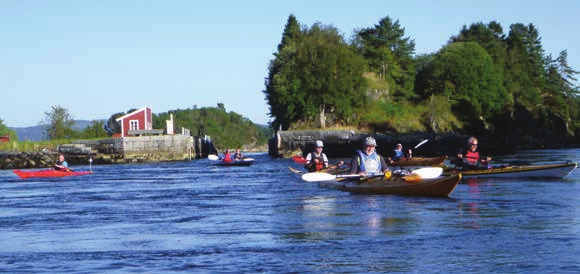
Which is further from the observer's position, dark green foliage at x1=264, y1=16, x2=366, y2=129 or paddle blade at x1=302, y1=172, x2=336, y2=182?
dark green foliage at x1=264, y1=16, x2=366, y2=129

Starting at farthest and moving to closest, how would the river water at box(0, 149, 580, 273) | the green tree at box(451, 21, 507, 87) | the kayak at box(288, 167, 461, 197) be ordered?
1. the green tree at box(451, 21, 507, 87)
2. the kayak at box(288, 167, 461, 197)
3. the river water at box(0, 149, 580, 273)

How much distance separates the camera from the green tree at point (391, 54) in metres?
95.8

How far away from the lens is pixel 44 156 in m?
75.7

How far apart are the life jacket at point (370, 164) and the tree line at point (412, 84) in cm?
5643

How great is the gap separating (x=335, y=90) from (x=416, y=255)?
224ft

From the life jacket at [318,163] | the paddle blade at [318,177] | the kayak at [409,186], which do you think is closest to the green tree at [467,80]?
the life jacket at [318,163]

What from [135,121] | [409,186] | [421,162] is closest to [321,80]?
[135,121]

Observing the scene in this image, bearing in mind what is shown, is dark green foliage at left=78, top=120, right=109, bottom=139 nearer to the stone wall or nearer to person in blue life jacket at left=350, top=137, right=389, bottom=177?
the stone wall

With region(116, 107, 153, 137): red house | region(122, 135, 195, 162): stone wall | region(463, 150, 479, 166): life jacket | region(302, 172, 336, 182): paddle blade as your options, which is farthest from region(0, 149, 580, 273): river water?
region(116, 107, 153, 137): red house

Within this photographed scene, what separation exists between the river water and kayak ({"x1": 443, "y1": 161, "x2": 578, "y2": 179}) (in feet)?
4.88

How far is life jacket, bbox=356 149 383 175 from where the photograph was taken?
2423 cm

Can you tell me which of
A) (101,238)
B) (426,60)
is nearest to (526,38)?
(426,60)

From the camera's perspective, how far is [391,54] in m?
98.4

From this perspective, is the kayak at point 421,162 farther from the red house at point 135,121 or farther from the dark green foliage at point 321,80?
the red house at point 135,121
